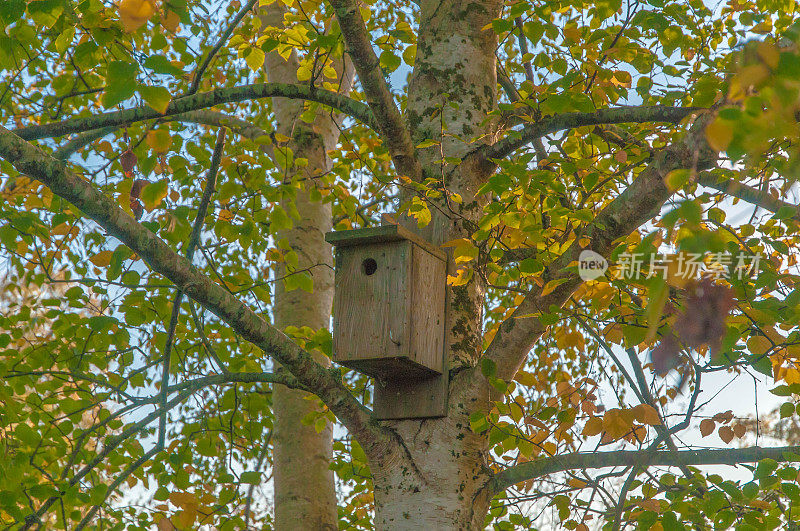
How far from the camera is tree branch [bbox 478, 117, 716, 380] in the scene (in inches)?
80.7

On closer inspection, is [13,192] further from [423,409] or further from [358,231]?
[423,409]

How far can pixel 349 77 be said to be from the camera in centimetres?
472

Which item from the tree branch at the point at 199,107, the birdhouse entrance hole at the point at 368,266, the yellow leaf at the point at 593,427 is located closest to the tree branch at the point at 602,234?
the yellow leaf at the point at 593,427

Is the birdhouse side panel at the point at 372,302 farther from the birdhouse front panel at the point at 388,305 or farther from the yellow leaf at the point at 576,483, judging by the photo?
the yellow leaf at the point at 576,483

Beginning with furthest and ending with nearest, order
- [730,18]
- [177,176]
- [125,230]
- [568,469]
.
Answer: [730,18] → [177,176] → [568,469] → [125,230]

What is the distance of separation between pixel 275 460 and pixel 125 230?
1839mm

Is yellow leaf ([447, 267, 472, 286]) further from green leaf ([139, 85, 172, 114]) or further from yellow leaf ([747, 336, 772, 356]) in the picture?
green leaf ([139, 85, 172, 114])

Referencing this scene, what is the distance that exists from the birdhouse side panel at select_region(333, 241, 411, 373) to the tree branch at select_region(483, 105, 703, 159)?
51 cm

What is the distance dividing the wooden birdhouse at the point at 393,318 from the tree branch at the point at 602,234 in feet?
0.71

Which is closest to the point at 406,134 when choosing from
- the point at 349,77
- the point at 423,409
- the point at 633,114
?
the point at 633,114

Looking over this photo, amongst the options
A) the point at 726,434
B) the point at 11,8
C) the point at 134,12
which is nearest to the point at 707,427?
the point at 726,434

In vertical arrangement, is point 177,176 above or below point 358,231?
above

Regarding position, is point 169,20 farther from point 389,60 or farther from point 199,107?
point 389,60

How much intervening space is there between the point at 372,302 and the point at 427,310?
6.9 inches
